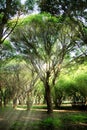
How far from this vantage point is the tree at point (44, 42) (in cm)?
2803

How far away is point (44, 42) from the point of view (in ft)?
99.1

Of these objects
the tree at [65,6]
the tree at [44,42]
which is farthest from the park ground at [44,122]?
the tree at [65,6]

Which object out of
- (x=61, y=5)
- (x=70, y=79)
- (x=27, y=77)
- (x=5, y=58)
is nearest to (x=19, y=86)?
(x=27, y=77)

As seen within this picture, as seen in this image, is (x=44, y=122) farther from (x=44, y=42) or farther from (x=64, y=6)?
(x=44, y=42)

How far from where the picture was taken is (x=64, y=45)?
30250 mm

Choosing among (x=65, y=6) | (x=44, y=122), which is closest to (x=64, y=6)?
(x=65, y=6)

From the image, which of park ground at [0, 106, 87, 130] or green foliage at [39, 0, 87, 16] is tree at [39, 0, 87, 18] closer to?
green foliage at [39, 0, 87, 16]

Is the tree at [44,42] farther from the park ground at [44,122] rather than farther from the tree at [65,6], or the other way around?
the tree at [65,6]

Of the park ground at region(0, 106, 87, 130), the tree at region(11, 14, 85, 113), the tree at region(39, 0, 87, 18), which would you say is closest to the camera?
the tree at region(39, 0, 87, 18)

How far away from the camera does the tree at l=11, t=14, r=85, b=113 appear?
28031mm

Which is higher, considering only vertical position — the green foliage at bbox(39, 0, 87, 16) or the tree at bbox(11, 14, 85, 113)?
the tree at bbox(11, 14, 85, 113)

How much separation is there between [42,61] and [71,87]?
69.3 feet

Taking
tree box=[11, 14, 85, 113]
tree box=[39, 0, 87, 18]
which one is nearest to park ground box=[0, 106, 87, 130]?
tree box=[11, 14, 85, 113]

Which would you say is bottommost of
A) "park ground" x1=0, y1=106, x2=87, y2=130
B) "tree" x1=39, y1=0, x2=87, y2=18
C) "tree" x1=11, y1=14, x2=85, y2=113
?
"park ground" x1=0, y1=106, x2=87, y2=130
